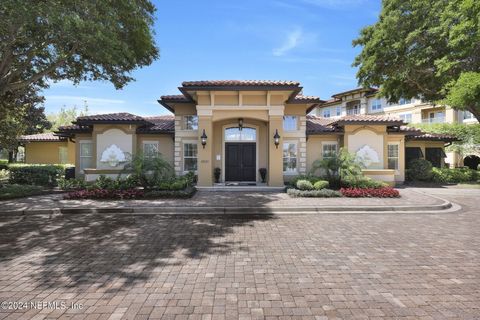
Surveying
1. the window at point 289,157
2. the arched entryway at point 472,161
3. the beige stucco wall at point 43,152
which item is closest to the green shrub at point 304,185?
the window at point 289,157

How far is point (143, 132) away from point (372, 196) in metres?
13.1

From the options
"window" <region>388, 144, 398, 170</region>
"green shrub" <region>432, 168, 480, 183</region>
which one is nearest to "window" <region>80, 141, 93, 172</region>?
"window" <region>388, 144, 398, 170</region>

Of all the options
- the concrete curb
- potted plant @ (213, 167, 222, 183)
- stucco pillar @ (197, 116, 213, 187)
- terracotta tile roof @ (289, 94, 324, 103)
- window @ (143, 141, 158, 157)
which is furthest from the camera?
window @ (143, 141, 158, 157)

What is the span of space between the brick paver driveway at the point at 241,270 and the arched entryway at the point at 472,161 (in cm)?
2812

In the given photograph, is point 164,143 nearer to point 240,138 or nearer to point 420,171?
point 240,138

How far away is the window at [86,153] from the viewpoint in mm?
16131

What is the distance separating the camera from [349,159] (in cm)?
1258

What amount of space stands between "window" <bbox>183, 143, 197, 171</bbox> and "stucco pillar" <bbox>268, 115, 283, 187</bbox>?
15.4 feet

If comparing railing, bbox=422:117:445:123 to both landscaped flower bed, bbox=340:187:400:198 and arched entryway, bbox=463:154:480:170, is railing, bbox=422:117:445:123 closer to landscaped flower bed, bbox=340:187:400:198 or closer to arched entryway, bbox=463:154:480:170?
arched entryway, bbox=463:154:480:170

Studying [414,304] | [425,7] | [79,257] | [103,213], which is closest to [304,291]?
[414,304]

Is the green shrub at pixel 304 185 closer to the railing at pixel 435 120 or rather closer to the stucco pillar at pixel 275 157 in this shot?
the stucco pillar at pixel 275 157

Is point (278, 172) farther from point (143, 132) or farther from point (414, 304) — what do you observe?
point (414, 304)

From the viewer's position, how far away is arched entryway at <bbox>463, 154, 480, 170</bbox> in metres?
27.9

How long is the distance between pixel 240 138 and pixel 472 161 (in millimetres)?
28983
